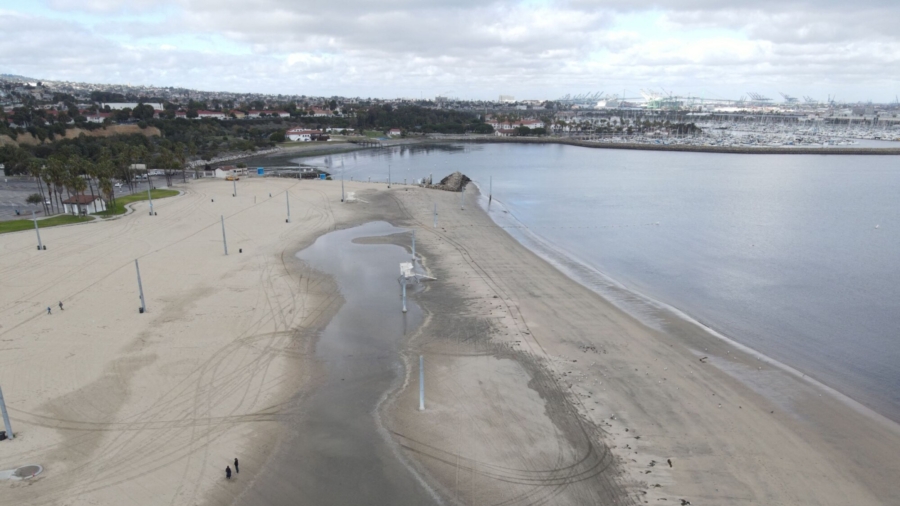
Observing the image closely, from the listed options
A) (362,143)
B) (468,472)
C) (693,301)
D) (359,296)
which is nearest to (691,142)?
(362,143)

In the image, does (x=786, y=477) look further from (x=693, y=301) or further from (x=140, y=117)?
(x=140, y=117)

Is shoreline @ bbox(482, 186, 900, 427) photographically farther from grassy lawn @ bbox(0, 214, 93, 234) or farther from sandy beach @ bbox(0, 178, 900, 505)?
grassy lawn @ bbox(0, 214, 93, 234)

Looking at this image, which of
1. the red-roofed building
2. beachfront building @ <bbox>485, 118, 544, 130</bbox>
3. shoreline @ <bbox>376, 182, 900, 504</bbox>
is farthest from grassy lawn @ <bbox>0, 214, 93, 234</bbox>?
beachfront building @ <bbox>485, 118, 544, 130</bbox>

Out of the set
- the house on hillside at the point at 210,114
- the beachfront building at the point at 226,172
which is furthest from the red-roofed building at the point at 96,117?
the beachfront building at the point at 226,172

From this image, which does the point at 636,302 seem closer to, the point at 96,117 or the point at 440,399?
the point at 440,399

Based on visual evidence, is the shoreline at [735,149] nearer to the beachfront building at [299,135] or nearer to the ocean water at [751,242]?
the ocean water at [751,242]
